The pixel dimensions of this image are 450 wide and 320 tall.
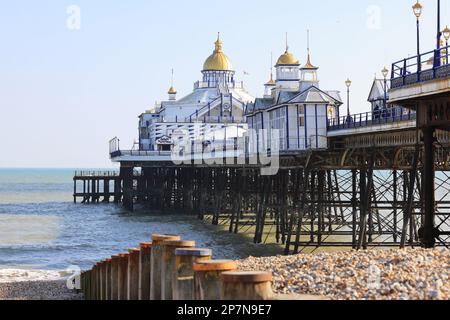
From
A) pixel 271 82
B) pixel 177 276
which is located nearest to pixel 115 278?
pixel 177 276

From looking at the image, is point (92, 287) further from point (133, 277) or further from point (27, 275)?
point (27, 275)

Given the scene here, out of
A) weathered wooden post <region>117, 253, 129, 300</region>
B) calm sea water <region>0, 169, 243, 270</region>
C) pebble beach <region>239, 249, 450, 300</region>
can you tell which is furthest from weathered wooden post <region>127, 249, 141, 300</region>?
calm sea water <region>0, 169, 243, 270</region>

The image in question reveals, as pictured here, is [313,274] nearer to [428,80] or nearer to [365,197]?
[428,80]

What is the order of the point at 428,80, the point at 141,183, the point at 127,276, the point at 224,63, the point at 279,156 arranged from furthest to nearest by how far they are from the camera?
the point at 224,63
the point at 141,183
the point at 279,156
the point at 428,80
the point at 127,276

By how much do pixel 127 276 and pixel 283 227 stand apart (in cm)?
2725

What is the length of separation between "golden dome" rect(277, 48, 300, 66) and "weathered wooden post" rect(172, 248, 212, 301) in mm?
42030

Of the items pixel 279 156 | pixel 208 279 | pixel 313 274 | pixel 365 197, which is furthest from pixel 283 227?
pixel 208 279

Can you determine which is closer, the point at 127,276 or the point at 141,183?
the point at 127,276

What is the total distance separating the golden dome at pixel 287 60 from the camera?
178ft

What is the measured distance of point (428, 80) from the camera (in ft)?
65.2

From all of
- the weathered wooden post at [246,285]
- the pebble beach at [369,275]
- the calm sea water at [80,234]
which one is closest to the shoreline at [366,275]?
the pebble beach at [369,275]

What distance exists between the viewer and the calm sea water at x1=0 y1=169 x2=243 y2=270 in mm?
42528

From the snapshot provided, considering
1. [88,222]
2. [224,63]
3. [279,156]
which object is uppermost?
[224,63]

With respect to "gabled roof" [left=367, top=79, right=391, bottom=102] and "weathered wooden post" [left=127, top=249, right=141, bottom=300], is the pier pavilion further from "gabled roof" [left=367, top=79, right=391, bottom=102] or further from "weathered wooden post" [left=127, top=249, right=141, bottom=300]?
"weathered wooden post" [left=127, top=249, right=141, bottom=300]
